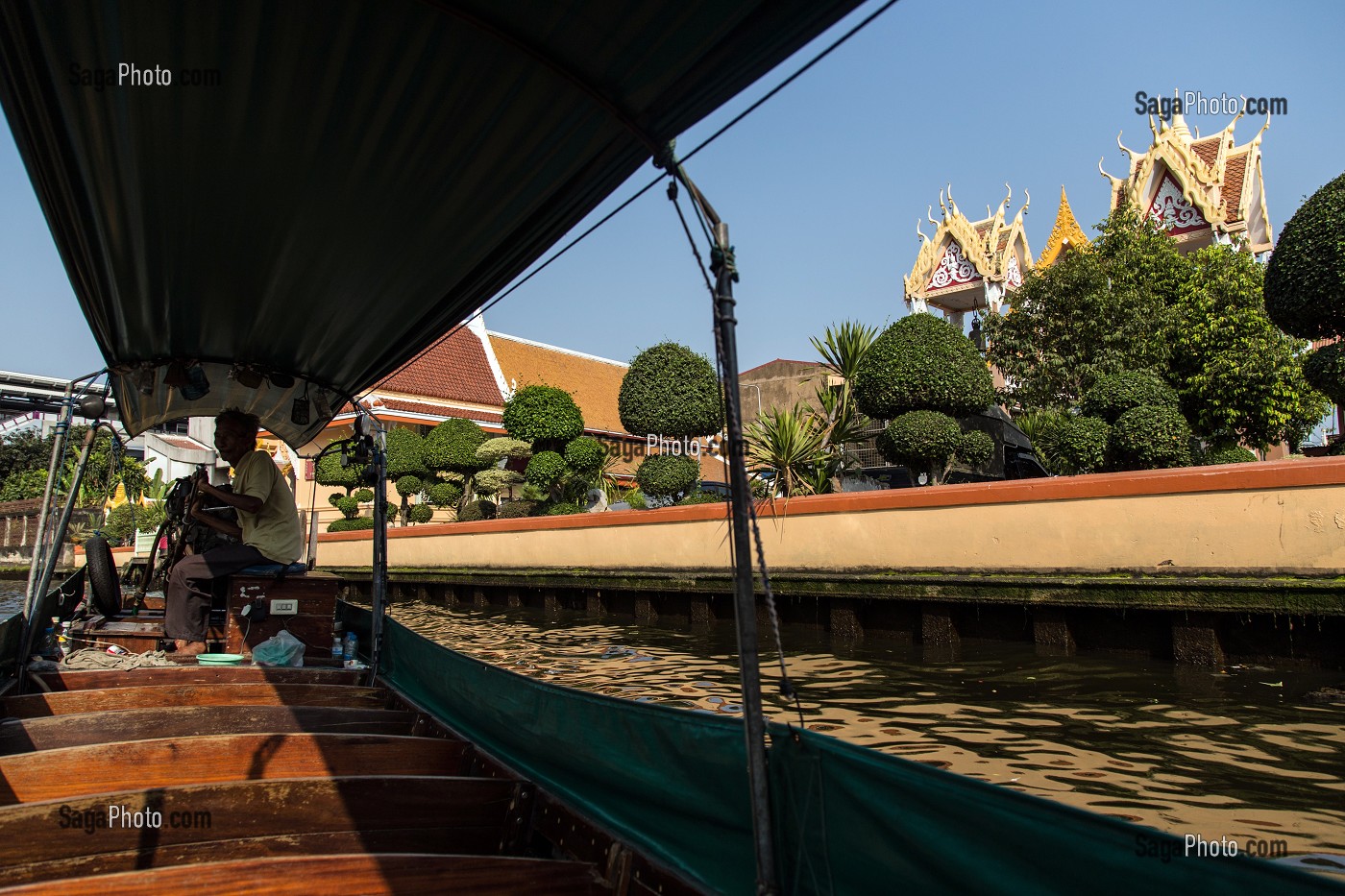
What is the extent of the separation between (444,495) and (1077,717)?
56.1 feet

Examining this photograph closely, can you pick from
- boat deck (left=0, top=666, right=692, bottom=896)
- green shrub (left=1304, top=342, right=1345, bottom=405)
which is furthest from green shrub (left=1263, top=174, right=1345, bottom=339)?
boat deck (left=0, top=666, right=692, bottom=896)

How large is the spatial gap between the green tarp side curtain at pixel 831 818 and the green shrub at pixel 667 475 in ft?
40.9

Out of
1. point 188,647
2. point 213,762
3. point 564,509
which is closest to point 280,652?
point 188,647

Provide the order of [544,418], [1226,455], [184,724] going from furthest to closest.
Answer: [544,418], [1226,455], [184,724]

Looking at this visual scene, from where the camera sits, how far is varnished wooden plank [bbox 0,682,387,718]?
4477mm

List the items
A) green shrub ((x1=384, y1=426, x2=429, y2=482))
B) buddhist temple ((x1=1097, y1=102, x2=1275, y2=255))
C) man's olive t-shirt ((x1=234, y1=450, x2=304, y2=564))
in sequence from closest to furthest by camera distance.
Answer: man's olive t-shirt ((x1=234, y1=450, x2=304, y2=564)) < green shrub ((x1=384, y1=426, x2=429, y2=482)) < buddhist temple ((x1=1097, y1=102, x2=1275, y2=255))

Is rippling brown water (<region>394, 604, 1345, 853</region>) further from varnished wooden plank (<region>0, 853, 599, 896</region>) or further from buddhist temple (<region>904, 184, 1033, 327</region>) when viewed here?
buddhist temple (<region>904, 184, 1033, 327</region>)

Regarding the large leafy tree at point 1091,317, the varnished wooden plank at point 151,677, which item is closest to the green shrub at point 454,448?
the large leafy tree at point 1091,317

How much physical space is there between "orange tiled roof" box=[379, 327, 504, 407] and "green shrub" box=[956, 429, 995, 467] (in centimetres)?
1830

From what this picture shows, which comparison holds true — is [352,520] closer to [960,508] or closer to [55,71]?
[960,508]

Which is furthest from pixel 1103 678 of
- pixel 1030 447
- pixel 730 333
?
pixel 1030 447

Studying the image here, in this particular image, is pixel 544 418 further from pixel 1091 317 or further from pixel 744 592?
pixel 744 592

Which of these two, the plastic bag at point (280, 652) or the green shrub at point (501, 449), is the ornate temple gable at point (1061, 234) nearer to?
the green shrub at point (501, 449)

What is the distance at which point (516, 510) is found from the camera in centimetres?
1983
